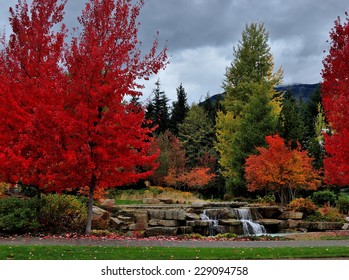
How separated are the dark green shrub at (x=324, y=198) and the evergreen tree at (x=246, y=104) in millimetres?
5447

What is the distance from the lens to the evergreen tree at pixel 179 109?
194ft

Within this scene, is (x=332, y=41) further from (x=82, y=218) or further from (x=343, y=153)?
(x=82, y=218)

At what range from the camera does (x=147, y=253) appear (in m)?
10.8

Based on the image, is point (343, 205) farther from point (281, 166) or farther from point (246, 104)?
point (246, 104)

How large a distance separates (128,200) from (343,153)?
715 inches

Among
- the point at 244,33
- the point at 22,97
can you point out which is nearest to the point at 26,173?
the point at 22,97

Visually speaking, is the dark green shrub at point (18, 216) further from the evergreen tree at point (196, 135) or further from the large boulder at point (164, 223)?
the evergreen tree at point (196, 135)

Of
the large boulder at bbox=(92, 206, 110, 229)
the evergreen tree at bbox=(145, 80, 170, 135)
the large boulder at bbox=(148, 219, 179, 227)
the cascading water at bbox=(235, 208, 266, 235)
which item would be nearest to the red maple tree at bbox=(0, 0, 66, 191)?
the large boulder at bbox=(92, 206, 110, 229)

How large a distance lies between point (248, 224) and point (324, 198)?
806 cm

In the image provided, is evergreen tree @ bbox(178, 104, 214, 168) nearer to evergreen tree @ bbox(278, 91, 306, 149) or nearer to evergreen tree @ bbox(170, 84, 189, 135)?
evergreen tree @ bbox(170, 84, 189, 135)

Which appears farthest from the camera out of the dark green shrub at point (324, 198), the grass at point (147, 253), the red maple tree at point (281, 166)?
the dark green shrub at point (324, 198)

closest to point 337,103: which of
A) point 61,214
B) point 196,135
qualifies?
point 61,214

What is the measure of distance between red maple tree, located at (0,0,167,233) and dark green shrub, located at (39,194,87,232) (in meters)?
1.29

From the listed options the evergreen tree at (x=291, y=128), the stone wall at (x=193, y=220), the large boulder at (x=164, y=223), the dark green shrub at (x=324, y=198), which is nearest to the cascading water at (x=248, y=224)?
the stone wall at (x=193, y=220)
